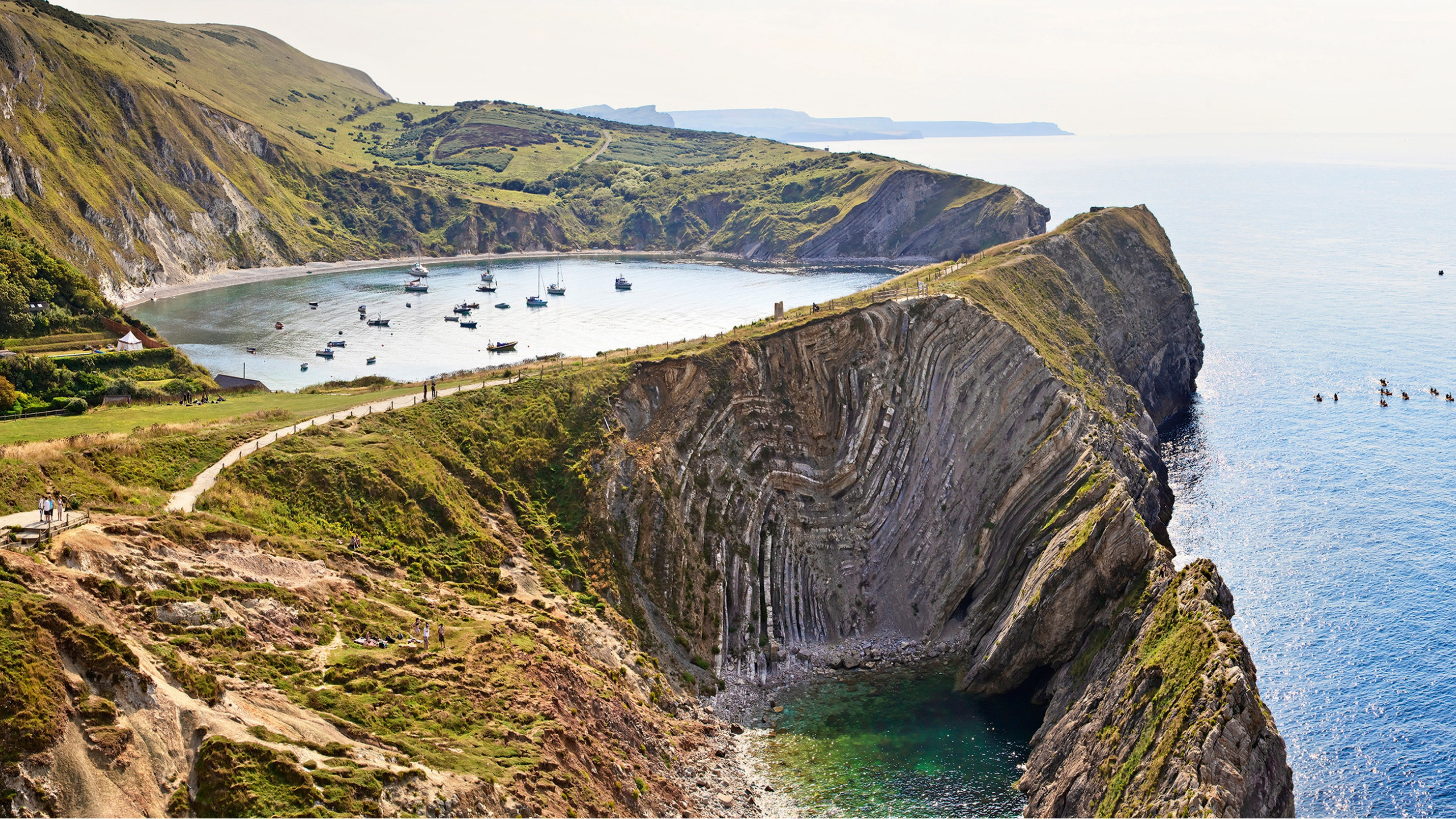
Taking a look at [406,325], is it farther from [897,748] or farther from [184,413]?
[897,748]

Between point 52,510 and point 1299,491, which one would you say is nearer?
point 52,510

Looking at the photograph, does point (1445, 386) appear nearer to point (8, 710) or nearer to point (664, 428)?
point (664, 428)

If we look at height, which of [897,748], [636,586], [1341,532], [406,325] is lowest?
[897,748]

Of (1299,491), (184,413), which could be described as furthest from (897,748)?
(1299,491)

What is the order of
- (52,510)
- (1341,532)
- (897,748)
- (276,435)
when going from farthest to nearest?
(1341,532)
(276,435)
(897,748)
(52,510)

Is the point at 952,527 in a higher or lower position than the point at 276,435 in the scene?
lower

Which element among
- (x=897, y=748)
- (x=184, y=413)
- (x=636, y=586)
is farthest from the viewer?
(x=184, y=413)

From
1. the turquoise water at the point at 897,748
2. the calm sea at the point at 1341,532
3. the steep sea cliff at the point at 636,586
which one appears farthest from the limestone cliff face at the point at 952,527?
the calm sea at the point at 1341,532
